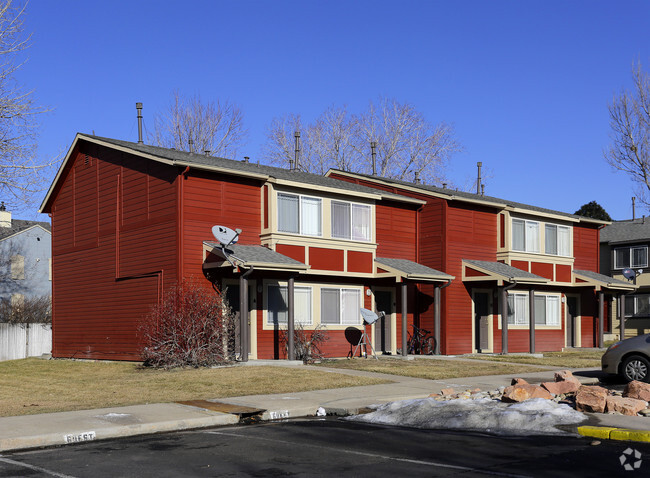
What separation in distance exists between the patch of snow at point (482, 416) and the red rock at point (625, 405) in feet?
1.93

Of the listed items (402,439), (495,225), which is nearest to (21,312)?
(495,225)

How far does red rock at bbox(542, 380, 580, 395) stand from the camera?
14.2 metres

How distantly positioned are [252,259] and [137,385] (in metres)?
5.69

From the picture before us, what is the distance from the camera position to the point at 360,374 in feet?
65.1

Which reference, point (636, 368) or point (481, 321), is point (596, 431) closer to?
point (636, 368)

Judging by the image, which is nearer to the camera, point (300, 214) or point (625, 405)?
point (625, 405)

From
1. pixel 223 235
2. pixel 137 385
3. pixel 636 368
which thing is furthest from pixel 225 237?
pixel 636 368

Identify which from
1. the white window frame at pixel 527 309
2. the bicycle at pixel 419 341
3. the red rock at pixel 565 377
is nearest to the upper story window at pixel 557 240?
the white window frame at pixel 527 309

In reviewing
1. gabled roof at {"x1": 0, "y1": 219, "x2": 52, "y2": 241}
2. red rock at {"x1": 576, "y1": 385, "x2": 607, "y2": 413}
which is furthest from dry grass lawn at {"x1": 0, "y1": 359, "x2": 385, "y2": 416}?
gabled roof at {"x1": 0, "y1": 219, "x2": 52, "y2": 241}

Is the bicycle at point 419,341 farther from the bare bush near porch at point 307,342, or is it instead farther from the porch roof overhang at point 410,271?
the bare bush near porch at point 307,342

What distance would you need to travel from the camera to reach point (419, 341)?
2898cm

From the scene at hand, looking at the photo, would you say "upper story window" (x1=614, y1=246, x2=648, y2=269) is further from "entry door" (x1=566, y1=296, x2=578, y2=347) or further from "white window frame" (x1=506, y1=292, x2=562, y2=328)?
"white window frame" (x1=506, y1=292, x2=562, y2=328)

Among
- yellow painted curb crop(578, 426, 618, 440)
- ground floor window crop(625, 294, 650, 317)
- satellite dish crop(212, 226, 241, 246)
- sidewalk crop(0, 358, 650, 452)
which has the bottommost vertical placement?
sidewalk crop(0, 358, 650, 452)

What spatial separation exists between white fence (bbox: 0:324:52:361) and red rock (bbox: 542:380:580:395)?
82.9 ft
